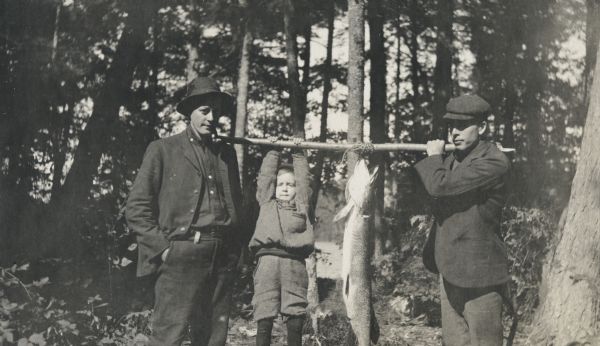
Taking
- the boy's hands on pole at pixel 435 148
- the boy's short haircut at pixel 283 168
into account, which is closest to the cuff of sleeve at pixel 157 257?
the boy's short haircut at pixel 283 168

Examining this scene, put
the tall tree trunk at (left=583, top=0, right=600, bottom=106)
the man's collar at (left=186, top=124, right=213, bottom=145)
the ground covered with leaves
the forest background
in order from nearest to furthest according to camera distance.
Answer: the man's collar at (left=186, top=124, right=213, bottom=145)
the ground covered with leaves
the forest background
the tall tree trunk at (left=583, top=0, right=600, bottom=106)

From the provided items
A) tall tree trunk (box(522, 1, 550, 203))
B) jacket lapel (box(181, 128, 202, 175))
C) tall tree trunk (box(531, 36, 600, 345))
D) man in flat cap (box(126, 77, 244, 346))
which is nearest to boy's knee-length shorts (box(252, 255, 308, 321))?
man in flat cap (box(126, 77, 244, 346))

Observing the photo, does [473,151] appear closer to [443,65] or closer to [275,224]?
[275,224]

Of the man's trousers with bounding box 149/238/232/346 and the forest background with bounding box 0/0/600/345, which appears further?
the forest background with bounding box 0/0/600/345

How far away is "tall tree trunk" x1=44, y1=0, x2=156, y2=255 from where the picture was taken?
7117 millimetres

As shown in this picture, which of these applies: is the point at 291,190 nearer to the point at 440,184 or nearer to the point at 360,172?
the point at 360,172

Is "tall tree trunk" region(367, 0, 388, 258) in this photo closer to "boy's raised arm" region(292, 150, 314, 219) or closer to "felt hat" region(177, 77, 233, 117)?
"boy's raised arm" region(292, 150, 314, 219)

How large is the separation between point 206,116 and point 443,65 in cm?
987

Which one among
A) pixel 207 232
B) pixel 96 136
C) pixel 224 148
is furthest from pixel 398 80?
pixel 207 232

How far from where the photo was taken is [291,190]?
4586 millimetres

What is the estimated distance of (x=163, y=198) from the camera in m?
4.06

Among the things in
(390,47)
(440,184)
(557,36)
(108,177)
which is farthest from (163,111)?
(440,184)

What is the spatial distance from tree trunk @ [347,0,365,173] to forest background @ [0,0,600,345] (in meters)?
0.01

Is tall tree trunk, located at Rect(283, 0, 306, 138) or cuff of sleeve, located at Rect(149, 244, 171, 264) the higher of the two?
tall tree trunk, located at Rect(283, 0, 306, 138)
